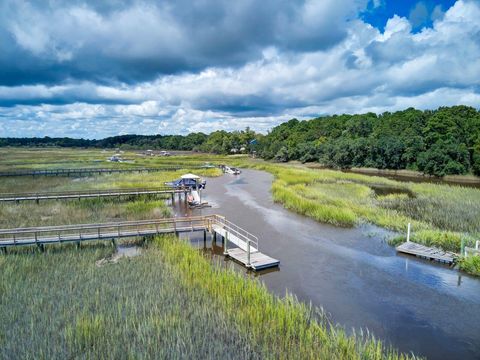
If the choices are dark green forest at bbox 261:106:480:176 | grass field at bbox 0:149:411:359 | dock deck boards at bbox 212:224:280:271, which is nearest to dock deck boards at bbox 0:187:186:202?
grass field at bbox 0:149:411:359

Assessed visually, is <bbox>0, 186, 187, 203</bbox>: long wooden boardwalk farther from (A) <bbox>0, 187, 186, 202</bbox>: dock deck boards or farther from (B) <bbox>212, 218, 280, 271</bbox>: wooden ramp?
(B) <bbox>212, 218, 280, 271</bbox>: wooden ramp

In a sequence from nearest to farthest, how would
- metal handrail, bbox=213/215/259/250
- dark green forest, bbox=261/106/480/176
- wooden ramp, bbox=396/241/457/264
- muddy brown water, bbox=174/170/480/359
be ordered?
muddy brown water, bbox=174/170/480/359 < wooden ramp, bbox=396/241/457/264 < metal handrail, bbox=213/215/259/250 < dark green forest, bbox=261/106/480/176

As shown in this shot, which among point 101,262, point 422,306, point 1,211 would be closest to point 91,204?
point 1,211

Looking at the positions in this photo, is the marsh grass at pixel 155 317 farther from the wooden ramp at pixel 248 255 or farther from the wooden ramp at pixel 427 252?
the wooden ramp at pixel 427 252

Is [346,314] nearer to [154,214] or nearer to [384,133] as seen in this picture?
[154,214]

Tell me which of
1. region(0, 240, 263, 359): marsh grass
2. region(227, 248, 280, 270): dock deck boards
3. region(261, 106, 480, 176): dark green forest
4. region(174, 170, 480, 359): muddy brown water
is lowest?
region(174, 170, 480, 359): muddy brown water

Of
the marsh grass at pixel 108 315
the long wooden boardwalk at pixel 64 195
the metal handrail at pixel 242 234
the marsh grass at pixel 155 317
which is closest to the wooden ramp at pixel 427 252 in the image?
the metal handrail at pixel 242 234

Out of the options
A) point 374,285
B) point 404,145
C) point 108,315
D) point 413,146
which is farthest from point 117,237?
point 404,145
